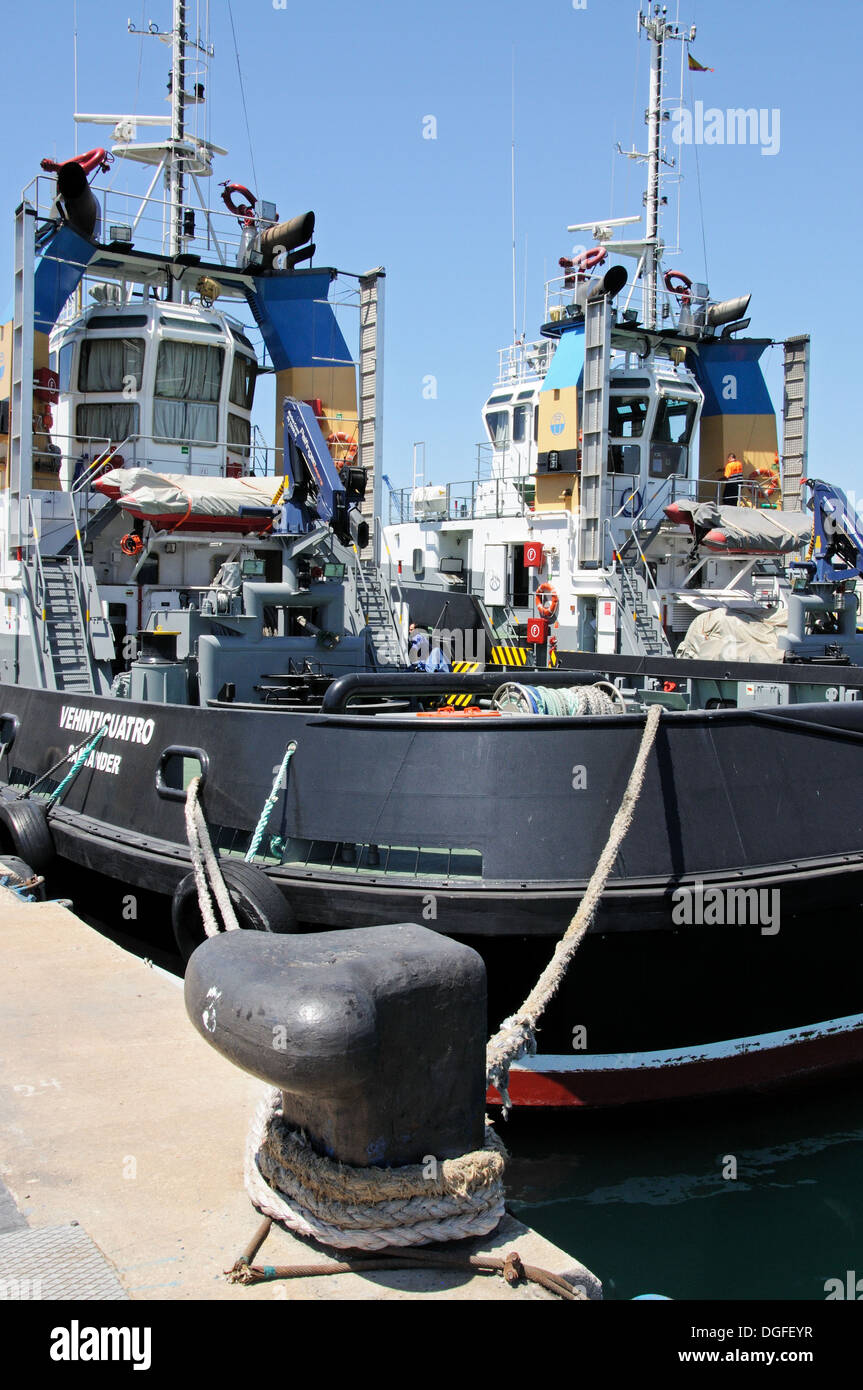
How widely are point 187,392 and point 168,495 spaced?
3.16 m

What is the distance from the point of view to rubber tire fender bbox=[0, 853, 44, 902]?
7.08 metres

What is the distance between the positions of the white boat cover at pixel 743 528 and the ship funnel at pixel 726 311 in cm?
640

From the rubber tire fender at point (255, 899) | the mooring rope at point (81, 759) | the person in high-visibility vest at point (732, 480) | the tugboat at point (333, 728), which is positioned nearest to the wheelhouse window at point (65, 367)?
the tugboat at point (333, 728)

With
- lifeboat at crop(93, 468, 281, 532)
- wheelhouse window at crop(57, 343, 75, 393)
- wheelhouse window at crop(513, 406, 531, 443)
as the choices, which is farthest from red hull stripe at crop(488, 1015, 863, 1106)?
wheelhouse window at crop(513, 406, 531, 443)

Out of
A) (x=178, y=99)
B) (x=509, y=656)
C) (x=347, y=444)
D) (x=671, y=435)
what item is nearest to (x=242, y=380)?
(x=347, y=444)

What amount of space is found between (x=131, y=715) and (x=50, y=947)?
95.2 inches

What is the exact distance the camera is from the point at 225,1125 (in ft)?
11.5

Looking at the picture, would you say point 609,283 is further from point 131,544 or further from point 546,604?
point 131,544

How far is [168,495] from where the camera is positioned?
10.5 metres

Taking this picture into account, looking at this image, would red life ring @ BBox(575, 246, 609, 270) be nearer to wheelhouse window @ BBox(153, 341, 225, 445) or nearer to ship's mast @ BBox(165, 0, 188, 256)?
ship's mast @ BBox(165, 0, 188, 256)

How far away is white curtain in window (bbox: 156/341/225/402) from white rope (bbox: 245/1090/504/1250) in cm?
1140

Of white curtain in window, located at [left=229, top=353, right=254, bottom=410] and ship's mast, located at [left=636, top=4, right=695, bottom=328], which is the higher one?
ship's mast, located at [left=636, top=4, right=695, bottom=328]

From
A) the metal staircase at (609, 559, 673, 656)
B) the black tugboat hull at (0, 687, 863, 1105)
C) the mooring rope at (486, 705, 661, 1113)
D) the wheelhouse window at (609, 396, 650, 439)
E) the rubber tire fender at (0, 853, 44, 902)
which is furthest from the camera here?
the wheelhouse window at (609, 396, 650, 439)
